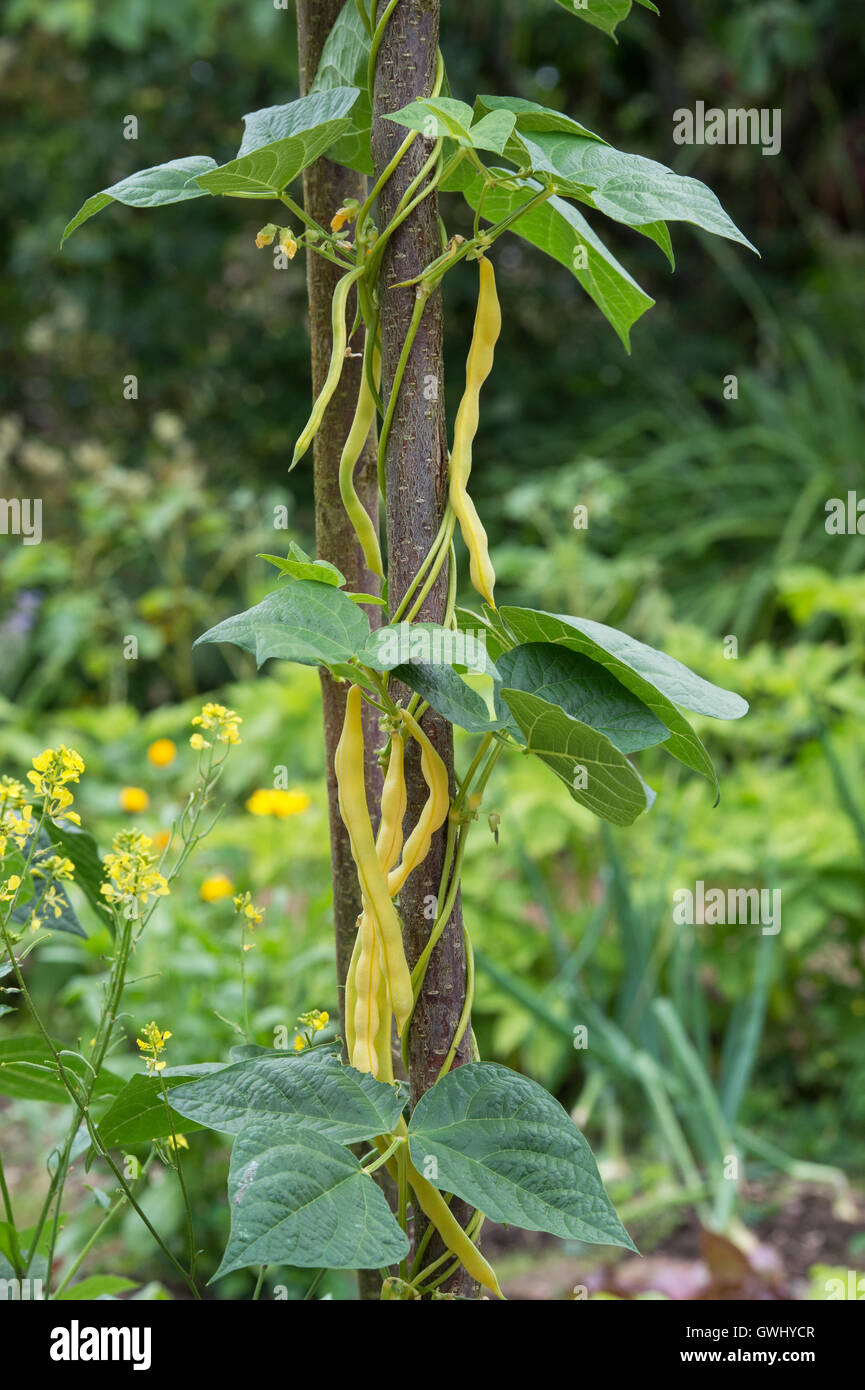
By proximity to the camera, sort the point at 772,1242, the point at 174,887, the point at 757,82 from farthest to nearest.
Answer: the point at 757,82, the point at 174,887, the point at 772,1242

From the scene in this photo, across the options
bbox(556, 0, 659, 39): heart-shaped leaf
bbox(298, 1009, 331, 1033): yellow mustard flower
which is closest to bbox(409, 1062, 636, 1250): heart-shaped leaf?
bbox(298, 1009, 331, 1033): yellow mustard flower

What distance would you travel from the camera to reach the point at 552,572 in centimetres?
256

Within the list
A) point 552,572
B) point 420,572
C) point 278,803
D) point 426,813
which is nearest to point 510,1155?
point 426,813

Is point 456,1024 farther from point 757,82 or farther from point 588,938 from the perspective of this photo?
point 757,82

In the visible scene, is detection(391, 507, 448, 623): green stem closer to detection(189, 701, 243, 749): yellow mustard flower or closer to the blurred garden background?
detection(189, 701, 243, 749): yellow mustard flower

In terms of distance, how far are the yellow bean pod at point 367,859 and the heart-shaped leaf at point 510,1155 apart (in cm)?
5

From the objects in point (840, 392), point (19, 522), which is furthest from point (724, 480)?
point (19, 522)

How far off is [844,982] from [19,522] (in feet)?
8.77

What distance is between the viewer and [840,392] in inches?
129

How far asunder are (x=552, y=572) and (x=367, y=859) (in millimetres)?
2052

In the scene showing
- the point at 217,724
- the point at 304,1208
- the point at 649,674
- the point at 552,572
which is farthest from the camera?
the point at 552,572
